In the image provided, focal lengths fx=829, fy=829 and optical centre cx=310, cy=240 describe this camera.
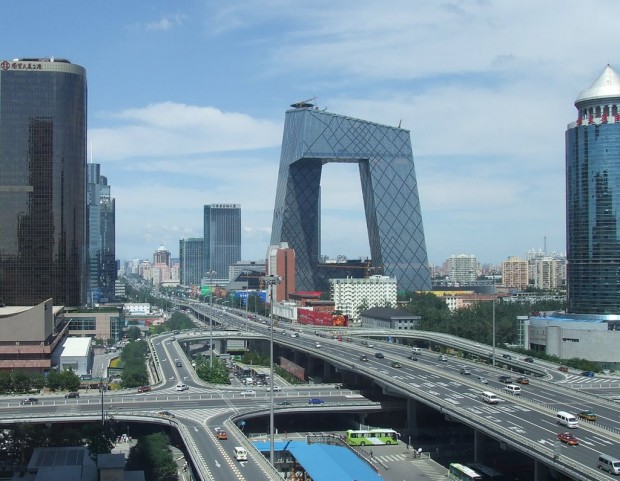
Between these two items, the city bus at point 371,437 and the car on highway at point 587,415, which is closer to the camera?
the car on highway at point 587,415

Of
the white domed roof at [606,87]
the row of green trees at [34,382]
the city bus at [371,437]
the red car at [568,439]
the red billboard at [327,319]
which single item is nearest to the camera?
the red car at [568,439]

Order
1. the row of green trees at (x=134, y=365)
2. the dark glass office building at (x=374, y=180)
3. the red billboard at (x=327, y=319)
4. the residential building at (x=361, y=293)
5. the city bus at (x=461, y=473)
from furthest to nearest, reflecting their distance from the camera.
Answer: the dark glass office building at (x=374, y=180) < the residential building at (x=361, y=293) < the red billboard at (x=327, y=319) < the row of green trees at (x=134, y=365) < the city bus at (x=461, y=473)

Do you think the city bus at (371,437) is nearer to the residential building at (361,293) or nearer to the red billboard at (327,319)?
the red billboard at (327,319)

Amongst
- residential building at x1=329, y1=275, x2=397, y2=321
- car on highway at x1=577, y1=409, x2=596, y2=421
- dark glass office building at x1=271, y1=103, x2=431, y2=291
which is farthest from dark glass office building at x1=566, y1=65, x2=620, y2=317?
dark glass office building at x1=271, y1=103, x2=431, y2=291

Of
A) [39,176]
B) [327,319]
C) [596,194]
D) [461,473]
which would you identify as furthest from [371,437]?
[327,319]

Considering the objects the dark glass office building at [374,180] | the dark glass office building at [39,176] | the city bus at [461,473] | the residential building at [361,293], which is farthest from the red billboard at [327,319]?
the city bus at [461,473]

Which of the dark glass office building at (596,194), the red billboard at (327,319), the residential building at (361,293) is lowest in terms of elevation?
the red billboard at (327,319)

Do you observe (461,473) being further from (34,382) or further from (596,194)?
(596,194)

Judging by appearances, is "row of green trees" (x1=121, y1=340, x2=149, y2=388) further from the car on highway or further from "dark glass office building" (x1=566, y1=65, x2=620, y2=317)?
"dark glass office building" (x1=566, y1=65, x2=620, y2=317)

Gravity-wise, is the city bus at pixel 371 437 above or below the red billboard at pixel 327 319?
below
